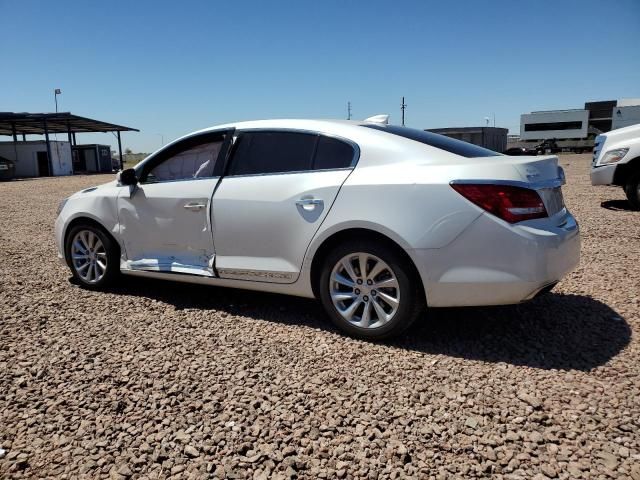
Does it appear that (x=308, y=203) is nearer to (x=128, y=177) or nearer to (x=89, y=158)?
(x=128, y=177)

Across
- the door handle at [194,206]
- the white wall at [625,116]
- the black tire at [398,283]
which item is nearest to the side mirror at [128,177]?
the door handle at [194,206]

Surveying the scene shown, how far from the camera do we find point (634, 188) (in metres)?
9.30

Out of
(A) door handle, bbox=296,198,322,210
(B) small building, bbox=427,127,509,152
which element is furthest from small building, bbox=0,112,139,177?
(A) door handle, bbox=296,198,322,210

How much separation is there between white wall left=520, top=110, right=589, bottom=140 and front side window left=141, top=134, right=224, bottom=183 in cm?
5017

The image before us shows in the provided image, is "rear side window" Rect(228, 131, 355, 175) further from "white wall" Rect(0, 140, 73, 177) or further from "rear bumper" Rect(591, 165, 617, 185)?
"white wall" Rect(0, 140, 73, 177)

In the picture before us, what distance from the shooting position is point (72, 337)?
3709 millimetres

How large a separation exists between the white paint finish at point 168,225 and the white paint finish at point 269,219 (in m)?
0.16

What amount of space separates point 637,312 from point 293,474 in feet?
10.5

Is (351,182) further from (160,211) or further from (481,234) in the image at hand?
(160,211)

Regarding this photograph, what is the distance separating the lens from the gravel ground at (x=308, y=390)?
2225mm

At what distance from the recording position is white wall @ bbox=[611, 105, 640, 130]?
44.0 metres

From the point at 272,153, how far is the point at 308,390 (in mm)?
1897

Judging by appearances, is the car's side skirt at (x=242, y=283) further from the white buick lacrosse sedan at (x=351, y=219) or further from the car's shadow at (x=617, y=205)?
the car's shadow at (x=617, y=205)

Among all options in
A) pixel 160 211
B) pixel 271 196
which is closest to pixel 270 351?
pixel 271 196
